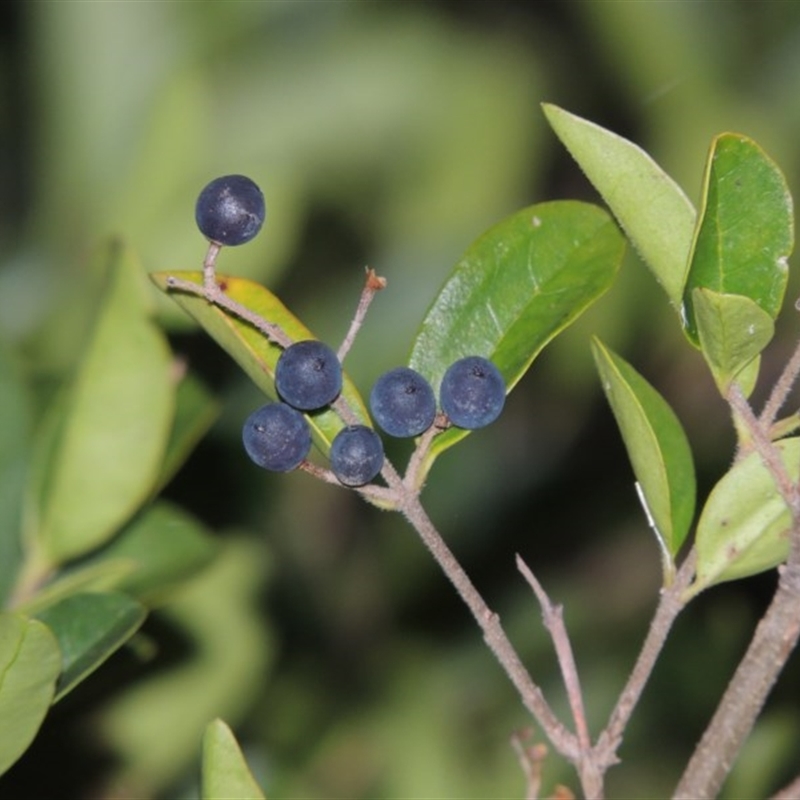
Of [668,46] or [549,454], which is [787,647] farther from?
[549,454]

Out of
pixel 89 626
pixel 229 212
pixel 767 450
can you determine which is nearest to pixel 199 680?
pixel 89 626

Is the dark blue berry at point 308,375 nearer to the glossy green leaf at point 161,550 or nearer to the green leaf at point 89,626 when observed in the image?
the green leaf at point 89,626

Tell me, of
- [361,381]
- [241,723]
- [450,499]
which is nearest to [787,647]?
[241,723]

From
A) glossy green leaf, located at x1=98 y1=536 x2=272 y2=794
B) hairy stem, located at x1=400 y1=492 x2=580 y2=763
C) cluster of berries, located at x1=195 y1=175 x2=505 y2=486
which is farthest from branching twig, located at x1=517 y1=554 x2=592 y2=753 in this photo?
glossy green leaf, located at x1=98 y1=536 x2=272 y2=794

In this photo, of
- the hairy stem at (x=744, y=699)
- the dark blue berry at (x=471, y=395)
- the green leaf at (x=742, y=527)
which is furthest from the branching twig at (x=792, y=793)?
the dark blue berry at (x=471, y=395)

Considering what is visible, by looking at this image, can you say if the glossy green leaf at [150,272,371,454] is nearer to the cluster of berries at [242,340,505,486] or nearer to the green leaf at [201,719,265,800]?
the cluster of berries at [242,340,505,486]

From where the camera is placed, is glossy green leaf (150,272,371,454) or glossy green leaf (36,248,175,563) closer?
glossy green leaf (150,272,371,454)

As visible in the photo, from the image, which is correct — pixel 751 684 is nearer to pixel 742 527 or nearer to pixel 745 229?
pixel 742 527

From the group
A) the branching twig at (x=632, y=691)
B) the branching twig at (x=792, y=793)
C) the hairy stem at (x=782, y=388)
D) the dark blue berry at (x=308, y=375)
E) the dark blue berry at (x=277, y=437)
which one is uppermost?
the dark blue berry at (x=308, y=375)
